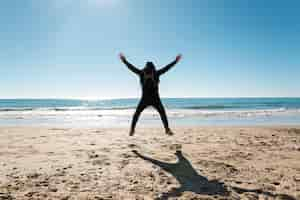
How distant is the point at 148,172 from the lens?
4.25 metres

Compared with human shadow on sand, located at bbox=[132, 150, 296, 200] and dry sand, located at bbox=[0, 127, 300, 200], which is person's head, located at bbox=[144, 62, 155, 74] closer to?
dry sand, located at bbox=[0, 127, 300, 200]

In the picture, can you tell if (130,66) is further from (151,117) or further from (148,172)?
(151,117)

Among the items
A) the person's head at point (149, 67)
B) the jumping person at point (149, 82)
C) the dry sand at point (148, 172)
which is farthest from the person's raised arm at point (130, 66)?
the dry sand at point (148, 172)

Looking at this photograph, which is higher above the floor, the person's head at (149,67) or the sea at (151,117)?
the person's head at (149,67)

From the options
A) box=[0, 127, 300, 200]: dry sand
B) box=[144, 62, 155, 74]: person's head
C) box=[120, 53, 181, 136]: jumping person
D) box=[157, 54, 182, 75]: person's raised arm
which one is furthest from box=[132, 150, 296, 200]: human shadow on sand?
box=[157, 54, 182, 75]: person's raised arm

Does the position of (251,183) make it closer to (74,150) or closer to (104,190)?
(104,190)

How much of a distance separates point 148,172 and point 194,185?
91 centimetres

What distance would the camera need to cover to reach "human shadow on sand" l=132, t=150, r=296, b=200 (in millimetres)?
3391

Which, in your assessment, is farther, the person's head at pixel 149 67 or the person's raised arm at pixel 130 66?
the person's raised arm at pixel 130 66

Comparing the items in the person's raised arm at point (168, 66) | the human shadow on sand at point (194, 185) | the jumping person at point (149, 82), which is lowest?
the human shadow on sand at point (194, 185)

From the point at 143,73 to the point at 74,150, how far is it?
2.78 metres

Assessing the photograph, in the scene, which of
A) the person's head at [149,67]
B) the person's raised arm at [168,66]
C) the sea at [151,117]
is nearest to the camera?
the person's head at [149,67]

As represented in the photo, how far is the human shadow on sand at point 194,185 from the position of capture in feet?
11.1

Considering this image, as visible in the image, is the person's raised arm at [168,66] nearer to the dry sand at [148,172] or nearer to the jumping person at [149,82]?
the jumping person at [149,82]
